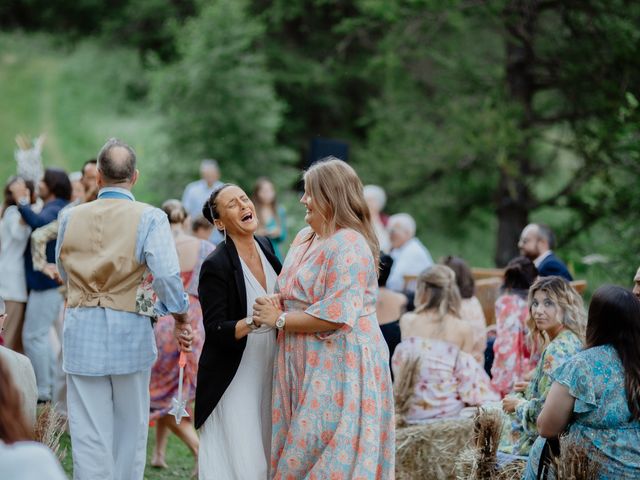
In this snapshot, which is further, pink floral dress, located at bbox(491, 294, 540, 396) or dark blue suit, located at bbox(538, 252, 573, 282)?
dark blue suit, located at bbox(538, 252, 573, 282)

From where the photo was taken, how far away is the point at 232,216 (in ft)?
15.4

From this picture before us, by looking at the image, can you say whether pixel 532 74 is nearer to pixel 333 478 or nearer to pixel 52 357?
pixel 52 357

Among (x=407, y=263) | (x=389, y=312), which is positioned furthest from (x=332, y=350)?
(x=407, y=263)

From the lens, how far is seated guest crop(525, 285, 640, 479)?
4000 millimetres

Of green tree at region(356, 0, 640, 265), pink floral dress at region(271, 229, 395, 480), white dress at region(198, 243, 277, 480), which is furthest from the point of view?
green tree at region(356, 0, 640, 265)

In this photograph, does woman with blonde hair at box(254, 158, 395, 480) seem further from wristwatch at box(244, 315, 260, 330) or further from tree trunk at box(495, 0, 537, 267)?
tree trunk at box(495, 0, 537, 267)

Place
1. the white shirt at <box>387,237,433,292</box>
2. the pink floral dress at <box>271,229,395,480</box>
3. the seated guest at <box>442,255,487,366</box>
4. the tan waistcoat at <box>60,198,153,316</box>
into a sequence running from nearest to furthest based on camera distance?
1. the pink floral dress at <box>271,229,395,480</box>
2. the tan waistcoat at <box>60,198,153,316</box>
3. the seated guest at <box>442,255,487,366</box>
4. the white shirt at <box>387,237,433,292</box>

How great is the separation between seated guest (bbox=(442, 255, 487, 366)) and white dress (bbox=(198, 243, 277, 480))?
2.39 metres

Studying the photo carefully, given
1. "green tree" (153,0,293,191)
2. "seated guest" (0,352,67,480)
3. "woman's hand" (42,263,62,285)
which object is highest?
"green tree" (153,0,293,191)

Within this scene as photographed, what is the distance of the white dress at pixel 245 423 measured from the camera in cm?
450

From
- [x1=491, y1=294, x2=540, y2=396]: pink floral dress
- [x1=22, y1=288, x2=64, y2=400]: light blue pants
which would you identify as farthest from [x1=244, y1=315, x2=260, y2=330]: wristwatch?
[x1=22, y1=288, x2=64, y2=400]: light blue pants

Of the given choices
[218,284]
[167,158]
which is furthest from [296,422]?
[167,158]

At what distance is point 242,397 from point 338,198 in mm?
1068

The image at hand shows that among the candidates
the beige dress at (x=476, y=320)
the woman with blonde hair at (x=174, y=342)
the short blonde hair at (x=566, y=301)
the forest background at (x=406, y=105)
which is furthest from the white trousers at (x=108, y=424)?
the forest background at (x=406, y=105)
